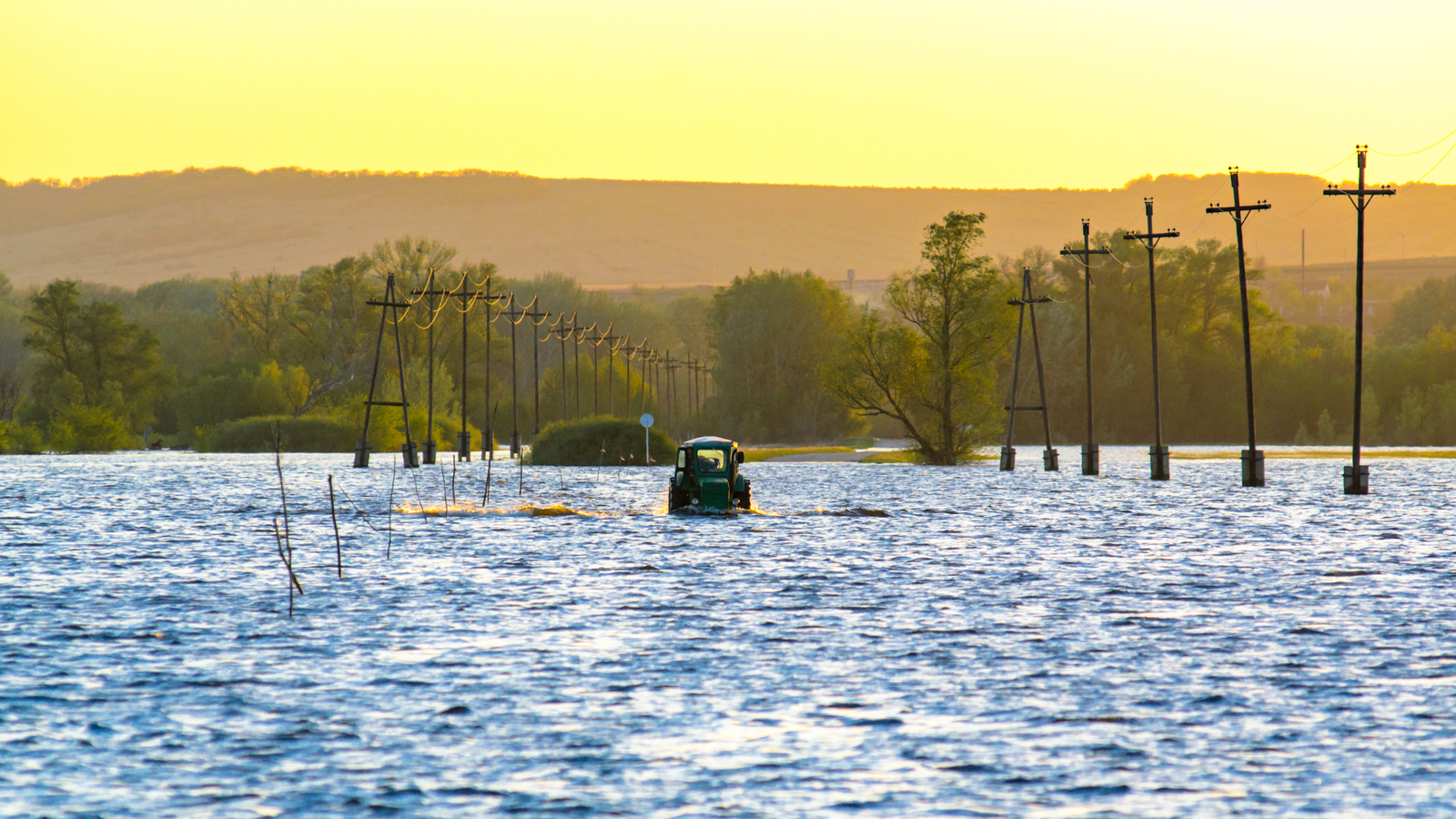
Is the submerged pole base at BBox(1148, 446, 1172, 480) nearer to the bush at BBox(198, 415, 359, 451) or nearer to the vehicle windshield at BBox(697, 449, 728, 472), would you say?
the vehicle windshield at BBox(697, 449, 728, 472)

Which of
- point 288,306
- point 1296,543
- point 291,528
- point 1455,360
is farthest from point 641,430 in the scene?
point 1455,360

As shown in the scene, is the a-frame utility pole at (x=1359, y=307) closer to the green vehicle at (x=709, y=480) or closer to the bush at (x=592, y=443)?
the green vehicle at (x=709, y=480)

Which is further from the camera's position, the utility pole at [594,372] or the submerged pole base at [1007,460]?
the utility pole at [594,372]

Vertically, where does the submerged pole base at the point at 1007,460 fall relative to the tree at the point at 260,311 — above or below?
below

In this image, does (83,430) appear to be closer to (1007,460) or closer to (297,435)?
(297,435)

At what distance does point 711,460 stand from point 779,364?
3769 inches

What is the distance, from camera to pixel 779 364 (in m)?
136

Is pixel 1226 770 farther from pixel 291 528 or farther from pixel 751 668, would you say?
pixel 291 528

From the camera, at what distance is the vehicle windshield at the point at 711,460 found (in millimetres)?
40625

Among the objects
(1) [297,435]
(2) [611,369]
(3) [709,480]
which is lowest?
(3) [709,480]

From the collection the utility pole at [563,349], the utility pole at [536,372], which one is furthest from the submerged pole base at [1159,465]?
the utility pole at [563,349]

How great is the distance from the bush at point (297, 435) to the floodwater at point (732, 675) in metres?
79.1

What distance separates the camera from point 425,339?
13525 centimetres

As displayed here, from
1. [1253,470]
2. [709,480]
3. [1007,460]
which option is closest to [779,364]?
[1007,460]
